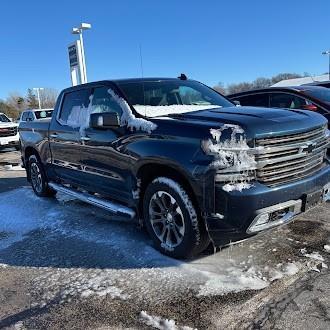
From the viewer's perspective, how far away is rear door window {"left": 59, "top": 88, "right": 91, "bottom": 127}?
5.80 m

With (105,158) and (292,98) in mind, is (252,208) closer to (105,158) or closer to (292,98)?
(105,158)

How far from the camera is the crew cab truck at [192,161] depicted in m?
3.68

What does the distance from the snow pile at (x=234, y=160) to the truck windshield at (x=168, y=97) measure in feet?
4.17

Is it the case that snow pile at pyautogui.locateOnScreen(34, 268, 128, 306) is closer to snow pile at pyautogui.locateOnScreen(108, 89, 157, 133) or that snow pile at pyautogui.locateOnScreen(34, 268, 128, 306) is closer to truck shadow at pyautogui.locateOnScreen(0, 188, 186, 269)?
truck shadow at pyautogui.locateOnScreen(0, 188, 186, 269)

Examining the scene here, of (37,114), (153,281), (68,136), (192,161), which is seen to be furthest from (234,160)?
(37,114)

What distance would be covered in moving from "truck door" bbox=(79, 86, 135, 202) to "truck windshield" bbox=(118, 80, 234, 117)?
0.25 m

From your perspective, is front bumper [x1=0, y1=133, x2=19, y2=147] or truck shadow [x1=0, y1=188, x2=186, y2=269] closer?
truck shadow [x1=0, y1=188, x2=186, y2=269]

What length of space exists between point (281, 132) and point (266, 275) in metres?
1.27

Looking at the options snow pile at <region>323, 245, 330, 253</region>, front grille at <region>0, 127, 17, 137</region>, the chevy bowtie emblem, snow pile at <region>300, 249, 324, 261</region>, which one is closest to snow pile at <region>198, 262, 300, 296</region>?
snow pile at <region>300, 249, 324, 261</region>

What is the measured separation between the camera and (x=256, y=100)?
923 cm

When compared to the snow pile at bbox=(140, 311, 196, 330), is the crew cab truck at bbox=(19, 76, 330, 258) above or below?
above

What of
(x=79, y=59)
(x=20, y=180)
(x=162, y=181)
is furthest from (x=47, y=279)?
(x=79, y=59)

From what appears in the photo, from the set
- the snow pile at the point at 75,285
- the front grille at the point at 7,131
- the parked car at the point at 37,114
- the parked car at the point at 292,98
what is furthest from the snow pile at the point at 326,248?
the parked car at the point at 37,114

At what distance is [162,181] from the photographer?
4.26m
